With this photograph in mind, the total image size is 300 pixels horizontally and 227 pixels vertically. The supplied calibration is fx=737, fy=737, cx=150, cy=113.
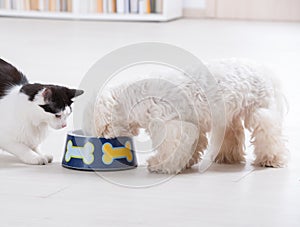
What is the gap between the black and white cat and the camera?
75.7 inches

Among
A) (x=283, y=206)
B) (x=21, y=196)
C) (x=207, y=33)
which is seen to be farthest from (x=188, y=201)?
(x=207, y=33)

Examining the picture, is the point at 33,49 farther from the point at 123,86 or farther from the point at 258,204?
the point at 258,204

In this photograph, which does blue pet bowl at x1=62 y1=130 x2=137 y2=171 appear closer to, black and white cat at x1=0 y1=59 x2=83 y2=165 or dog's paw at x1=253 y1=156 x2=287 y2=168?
black and white cat at x1=0 y1=59 x2=83 y2=165

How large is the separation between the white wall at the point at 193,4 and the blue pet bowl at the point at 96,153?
455cm

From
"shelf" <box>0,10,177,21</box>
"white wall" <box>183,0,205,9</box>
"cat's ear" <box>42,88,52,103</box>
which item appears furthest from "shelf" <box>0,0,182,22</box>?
"cat's ear" <box>42,88,52,103</box>

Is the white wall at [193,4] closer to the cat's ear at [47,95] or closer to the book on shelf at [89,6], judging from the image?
the book on shelf at [89,6]

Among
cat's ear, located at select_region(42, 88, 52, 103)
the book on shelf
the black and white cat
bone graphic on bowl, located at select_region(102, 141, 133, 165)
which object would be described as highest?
the book on shelf

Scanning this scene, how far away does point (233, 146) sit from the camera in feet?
6.62

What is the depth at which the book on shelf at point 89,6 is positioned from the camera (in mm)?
5820

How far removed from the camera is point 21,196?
1.62 metres

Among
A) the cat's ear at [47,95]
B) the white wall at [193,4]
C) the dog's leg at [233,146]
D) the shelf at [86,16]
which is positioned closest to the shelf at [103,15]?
the shelf at [86,16]

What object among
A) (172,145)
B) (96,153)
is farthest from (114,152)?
(172,145)

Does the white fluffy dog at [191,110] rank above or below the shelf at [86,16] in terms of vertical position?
below

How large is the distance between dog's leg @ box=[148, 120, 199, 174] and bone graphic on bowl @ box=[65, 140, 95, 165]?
154 mm
